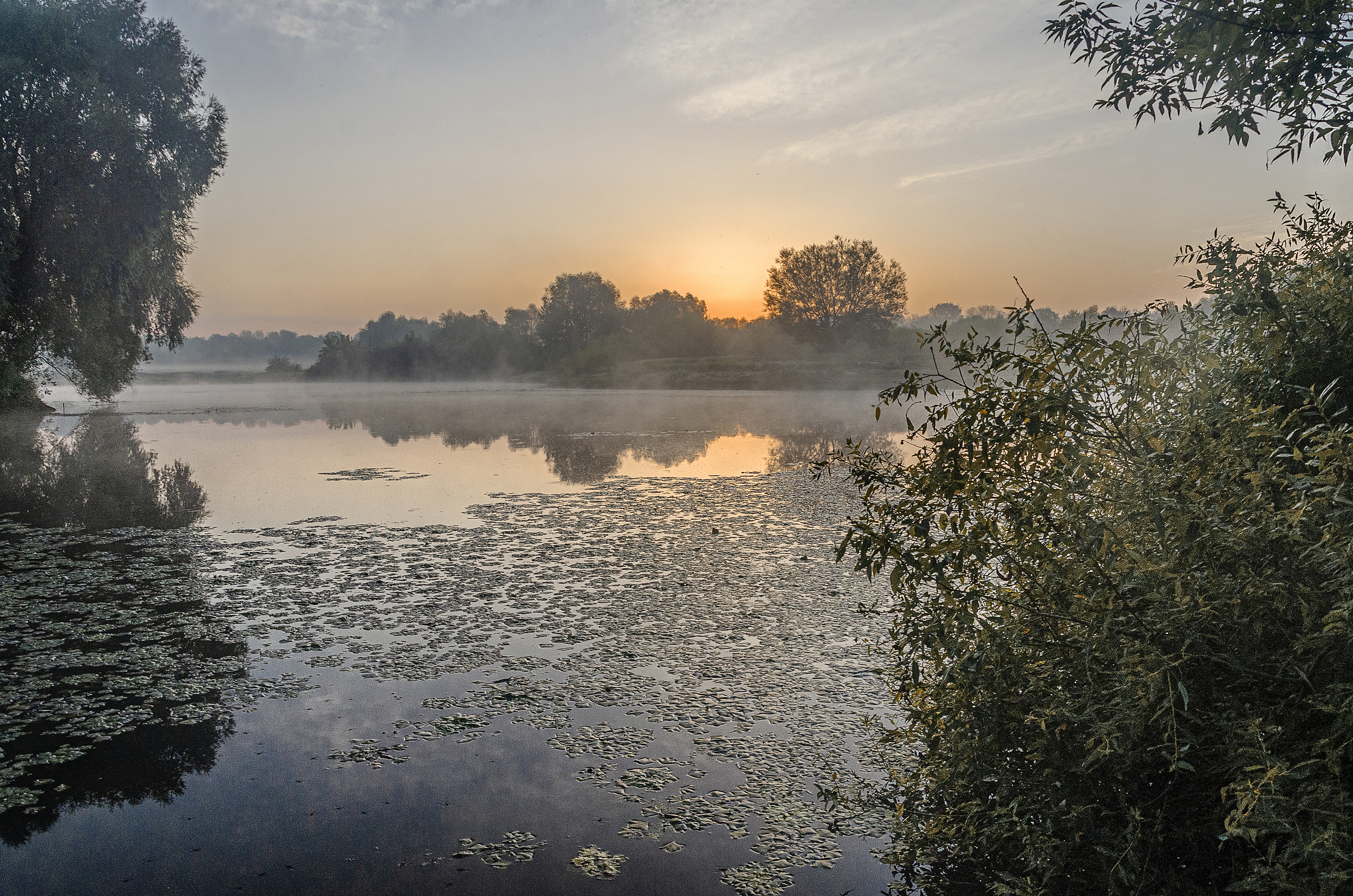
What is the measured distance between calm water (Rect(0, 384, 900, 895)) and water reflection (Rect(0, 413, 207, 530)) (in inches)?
6.9

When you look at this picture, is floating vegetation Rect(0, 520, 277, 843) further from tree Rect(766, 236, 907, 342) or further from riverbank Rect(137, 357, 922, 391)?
tree Rect(766, 236, 907, 342)

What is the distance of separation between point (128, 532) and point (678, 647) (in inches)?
405

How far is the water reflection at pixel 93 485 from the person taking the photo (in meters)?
14.6

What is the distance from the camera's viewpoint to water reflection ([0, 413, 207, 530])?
14.6m

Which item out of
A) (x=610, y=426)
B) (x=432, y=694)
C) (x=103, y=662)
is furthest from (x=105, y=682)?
(x=610, y=426)

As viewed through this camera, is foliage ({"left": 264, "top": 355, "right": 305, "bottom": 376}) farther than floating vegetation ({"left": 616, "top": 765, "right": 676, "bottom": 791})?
Yes

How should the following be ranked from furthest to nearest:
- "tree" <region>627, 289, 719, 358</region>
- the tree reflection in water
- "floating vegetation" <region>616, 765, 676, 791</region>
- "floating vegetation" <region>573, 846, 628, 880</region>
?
"tree" <region>627, 289, 719, 358</region> → the tree reflection in water → "floating vegetation" <region>616, 765, 676, 791</region> → "floating vegetation" <region>573, 846, 628, 880</region>

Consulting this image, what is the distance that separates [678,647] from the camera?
26.5ft

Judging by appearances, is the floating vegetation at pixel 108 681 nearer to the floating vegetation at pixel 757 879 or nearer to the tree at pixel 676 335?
the floating vegetation at pixel 757 879

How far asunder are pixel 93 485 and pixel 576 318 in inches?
3501

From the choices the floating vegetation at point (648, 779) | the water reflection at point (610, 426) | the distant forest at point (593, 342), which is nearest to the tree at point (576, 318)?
the distant forest at point (593, 342)

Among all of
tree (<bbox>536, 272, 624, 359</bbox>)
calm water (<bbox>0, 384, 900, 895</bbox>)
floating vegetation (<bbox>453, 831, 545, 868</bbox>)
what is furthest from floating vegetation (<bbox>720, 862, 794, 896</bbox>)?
tree (<bbox>536, 272, 624, 359</bbox>)

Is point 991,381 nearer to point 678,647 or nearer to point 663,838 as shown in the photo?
point 663,838

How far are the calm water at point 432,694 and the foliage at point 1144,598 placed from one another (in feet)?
3.60
